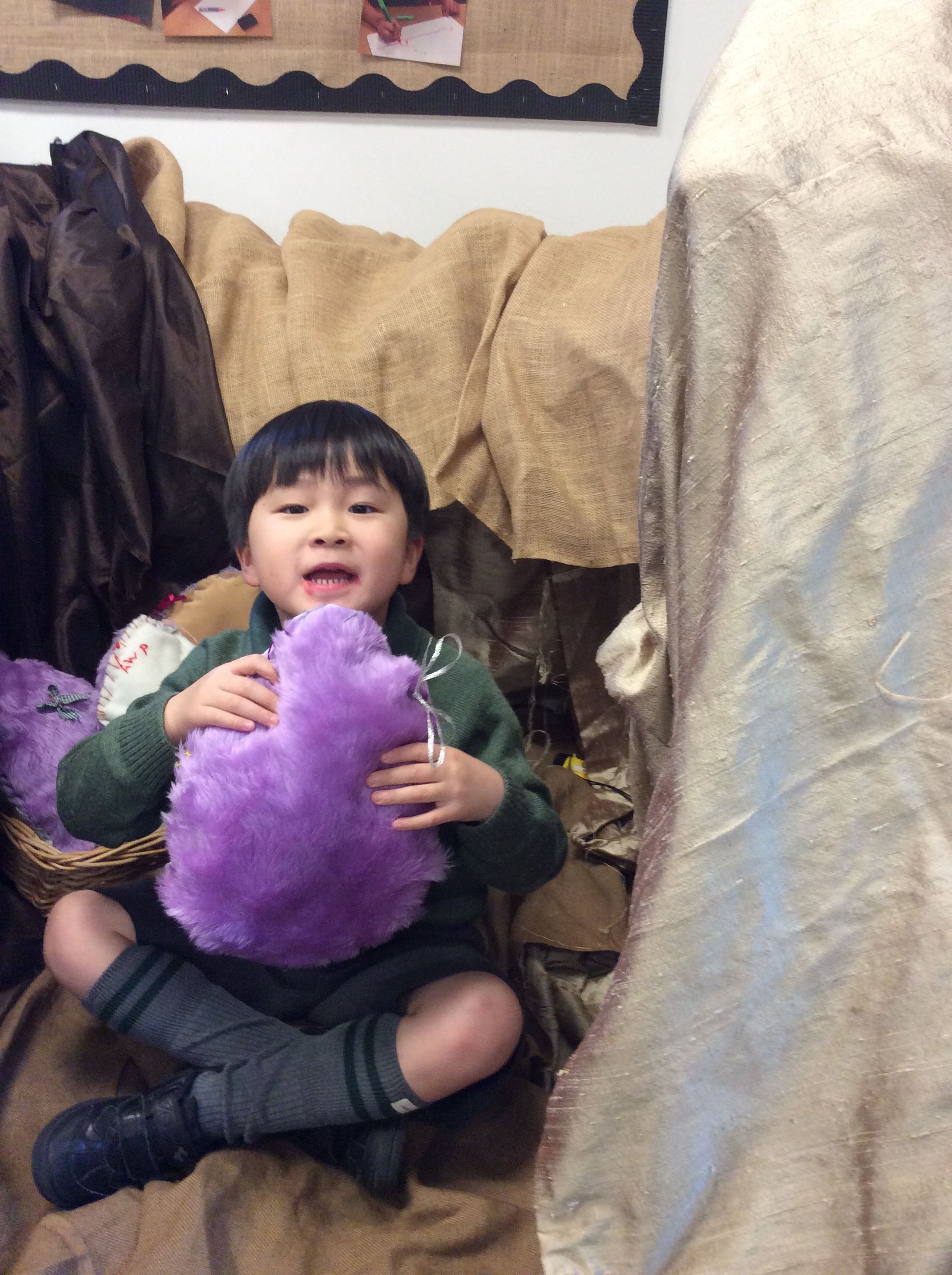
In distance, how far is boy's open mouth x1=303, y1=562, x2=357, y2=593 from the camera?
87 cm

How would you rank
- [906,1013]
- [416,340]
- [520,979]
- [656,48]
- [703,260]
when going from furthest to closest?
[656,48] < [416,340] < [520,979] < [703,260] < [906,1013]

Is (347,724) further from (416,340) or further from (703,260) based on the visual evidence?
(416,340)

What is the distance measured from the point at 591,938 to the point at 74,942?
57cm

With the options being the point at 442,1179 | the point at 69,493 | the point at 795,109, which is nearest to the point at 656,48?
the point at 795,109

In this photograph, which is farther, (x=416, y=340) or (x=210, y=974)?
(x=416, y=340)

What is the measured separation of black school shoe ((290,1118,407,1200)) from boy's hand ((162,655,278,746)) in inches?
15.8

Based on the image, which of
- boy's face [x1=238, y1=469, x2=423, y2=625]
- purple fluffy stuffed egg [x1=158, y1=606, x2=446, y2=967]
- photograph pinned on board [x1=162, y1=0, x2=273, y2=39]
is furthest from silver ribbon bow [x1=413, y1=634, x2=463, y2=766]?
photograph pinned on board [x1=162, y1=0, x2=273, y2=39]

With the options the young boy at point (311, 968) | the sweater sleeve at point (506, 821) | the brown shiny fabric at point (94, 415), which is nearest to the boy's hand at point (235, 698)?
the young boy at point (311, 968)

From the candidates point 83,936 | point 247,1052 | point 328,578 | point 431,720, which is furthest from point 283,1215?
point 328,578

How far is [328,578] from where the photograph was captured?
0.88 meters

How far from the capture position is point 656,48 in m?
1.55

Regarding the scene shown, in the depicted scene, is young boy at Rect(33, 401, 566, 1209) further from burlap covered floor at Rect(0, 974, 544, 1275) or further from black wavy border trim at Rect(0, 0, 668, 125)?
black wavy border trim at Rect(0, 0, 668, 125)

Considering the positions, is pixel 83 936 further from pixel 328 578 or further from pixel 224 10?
pixel 224 10

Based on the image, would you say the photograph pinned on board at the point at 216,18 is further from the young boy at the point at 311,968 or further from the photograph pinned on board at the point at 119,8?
the young boy at the point at 311,968
